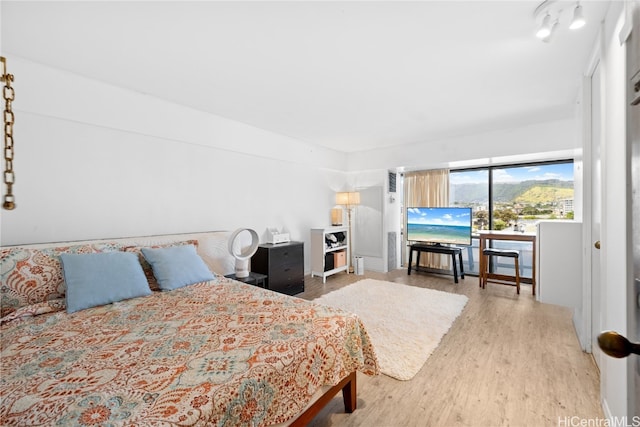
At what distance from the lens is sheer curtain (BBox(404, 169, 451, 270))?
5352 millimetres

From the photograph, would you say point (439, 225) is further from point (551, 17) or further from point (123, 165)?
point (123, 165)

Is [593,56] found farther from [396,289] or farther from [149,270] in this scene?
[149,270]

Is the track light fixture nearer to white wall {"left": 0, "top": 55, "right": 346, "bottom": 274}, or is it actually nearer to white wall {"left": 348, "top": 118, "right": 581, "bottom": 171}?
white wall {"left": 348, "top": 118, "right": 581, "bottom": 171}

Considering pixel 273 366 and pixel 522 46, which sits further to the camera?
pixel 522 46

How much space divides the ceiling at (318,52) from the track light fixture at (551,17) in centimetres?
6

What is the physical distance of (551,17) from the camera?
1802 mm

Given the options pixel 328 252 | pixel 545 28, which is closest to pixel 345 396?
pixel 545 28

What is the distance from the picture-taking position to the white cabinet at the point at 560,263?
2.61 meters

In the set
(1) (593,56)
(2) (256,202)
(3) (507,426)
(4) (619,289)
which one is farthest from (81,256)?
(1) (593,56)

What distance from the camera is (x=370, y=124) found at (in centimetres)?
403

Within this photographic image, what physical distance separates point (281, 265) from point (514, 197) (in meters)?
4.17

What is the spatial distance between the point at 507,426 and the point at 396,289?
8.54 feet

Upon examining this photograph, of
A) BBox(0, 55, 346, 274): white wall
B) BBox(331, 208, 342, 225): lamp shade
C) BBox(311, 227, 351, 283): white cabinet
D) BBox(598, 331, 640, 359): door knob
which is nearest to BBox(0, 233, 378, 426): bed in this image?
BBox(0, 55, 346, 274): white wall

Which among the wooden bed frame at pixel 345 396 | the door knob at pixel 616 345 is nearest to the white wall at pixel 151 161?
the wooden bed frame at pixel 345 396
